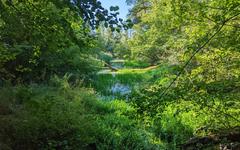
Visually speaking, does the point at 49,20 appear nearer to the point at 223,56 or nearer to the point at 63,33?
the point at 63,33

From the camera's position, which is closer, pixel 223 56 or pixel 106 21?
pixel 106 21

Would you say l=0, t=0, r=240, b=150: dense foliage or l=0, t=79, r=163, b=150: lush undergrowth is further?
l=0, t=79, r=163, b=150: lush undergrowth

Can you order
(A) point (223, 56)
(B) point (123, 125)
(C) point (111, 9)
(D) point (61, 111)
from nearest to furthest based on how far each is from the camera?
(C) point (111, 9), (A) point (223, 56), (D) point (61, 111), (B) point (123, 125)

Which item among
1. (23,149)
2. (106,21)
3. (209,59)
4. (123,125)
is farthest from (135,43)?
(106,21)

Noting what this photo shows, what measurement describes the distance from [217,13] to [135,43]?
19751 mm

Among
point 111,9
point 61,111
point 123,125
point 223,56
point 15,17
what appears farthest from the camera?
point 123,125

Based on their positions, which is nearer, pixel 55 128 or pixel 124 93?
pixel 55 128

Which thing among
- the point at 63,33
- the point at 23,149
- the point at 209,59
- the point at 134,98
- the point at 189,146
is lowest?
the point at 23,149

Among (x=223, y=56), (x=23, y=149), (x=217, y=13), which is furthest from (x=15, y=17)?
(x=23, y=149)

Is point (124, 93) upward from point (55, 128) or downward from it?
upward

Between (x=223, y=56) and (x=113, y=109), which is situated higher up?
(x=223, y=56)

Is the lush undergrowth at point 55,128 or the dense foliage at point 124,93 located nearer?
the dense foliage at point 124,93

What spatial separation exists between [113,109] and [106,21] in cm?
809

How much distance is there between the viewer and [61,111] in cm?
777
